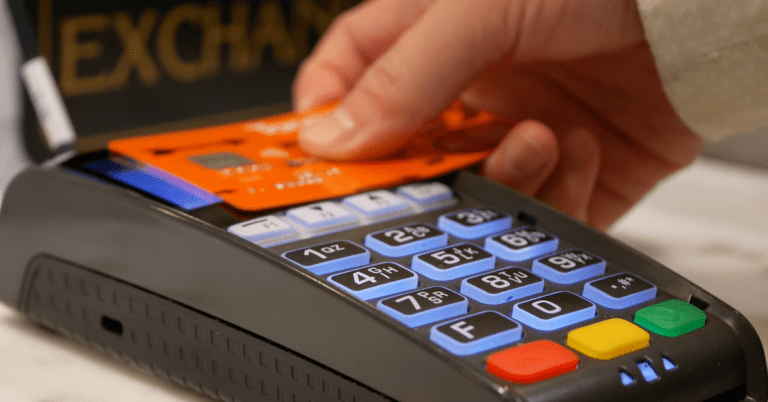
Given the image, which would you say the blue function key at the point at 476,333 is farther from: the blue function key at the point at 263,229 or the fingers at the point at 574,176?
the fingers at the point at 574,176

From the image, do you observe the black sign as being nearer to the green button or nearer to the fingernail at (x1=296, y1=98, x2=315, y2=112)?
the fingernail at (x1=296, y1=98, x2=315, y2=112)

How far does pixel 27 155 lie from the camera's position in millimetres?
639

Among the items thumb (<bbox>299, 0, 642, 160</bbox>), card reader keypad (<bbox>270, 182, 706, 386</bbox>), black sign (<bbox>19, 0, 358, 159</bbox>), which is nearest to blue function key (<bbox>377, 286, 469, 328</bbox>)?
card reader keypad (<bbox>270, 182, 706, 386</bbox>)

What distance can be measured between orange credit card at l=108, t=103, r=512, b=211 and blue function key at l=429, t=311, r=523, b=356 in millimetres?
117

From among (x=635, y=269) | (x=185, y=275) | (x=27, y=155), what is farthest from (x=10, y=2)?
(x=635, y=269)

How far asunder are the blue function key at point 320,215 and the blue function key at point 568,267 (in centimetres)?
8

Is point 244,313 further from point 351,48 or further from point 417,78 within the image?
point 351,48

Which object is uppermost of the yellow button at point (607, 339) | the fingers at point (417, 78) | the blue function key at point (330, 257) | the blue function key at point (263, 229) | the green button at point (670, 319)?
the fingers at point (417, 78)

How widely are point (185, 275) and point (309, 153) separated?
0.45 feet

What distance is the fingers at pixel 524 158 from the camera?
0.46 metres

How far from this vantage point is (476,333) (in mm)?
277

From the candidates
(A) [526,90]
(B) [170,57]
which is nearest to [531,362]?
(A) [526,90]

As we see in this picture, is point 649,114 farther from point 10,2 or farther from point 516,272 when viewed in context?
point 10,2

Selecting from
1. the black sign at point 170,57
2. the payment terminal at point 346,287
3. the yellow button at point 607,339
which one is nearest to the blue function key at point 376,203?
the payment terminal at point 346,287
